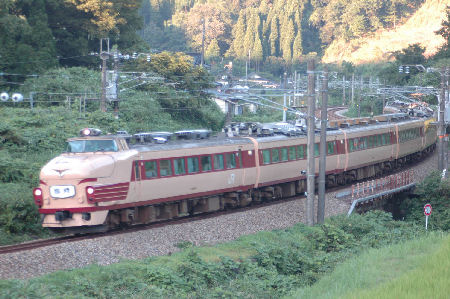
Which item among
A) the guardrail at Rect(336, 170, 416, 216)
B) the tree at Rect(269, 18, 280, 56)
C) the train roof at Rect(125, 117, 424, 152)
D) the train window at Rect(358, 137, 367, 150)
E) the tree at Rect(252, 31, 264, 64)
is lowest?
the guardrail at Rect(336, 170, 416, 216)

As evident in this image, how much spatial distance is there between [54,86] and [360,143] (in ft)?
57.6

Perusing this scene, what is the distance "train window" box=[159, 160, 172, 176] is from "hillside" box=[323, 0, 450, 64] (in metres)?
80.9

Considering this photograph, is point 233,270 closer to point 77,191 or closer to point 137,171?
point 77,191

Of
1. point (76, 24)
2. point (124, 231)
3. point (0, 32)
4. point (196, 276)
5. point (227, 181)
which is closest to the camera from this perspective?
point (196, 276)

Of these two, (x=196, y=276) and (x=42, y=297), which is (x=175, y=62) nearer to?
(x=196, y=276)

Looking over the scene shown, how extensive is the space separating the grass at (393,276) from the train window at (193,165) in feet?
22.5

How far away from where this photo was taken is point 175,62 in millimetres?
45375

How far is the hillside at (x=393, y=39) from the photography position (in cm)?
9681

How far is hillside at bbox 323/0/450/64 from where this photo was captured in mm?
96812

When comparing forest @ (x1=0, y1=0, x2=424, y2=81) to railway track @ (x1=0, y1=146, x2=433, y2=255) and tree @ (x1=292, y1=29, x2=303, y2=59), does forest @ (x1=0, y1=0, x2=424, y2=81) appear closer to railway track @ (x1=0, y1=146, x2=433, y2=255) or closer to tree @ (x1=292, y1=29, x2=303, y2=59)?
tree @ (x1=292, y1=29, x2=303, y2=59)

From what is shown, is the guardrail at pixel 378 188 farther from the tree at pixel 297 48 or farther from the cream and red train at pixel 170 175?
the tree at pixel 297 48

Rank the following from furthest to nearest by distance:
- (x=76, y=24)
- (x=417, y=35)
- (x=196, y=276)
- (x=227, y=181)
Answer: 1. (x=417, y=35)
2. (x=76, y=24)
3. (x=227, y=181)
4. (x=196, y=276)

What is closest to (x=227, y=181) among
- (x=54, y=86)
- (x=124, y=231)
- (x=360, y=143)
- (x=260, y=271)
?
(x=124, y=231)

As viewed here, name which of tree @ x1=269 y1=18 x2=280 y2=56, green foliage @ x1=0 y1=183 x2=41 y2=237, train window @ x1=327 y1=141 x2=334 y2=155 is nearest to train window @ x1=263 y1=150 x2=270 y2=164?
train window @ x1=327 y1=141 x2=334 y2=155
